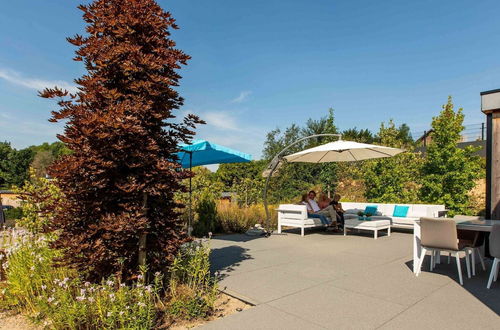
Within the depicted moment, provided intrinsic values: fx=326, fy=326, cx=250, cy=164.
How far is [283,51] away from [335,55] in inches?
80.4

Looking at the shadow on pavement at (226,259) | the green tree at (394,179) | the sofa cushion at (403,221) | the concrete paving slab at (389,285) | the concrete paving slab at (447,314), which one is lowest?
the shadow on pavement at (226,259)

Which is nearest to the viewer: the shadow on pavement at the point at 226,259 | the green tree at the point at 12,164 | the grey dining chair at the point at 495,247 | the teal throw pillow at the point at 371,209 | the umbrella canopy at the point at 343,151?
the grey dining chair at the point at 495,247

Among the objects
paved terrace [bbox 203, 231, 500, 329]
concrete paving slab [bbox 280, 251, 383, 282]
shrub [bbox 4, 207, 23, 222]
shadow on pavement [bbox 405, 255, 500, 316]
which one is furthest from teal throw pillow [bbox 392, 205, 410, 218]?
shrub [bbox 4, 207, 23, 222]

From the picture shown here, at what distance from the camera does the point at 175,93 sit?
3508 mm

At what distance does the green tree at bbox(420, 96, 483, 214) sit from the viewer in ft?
30.6

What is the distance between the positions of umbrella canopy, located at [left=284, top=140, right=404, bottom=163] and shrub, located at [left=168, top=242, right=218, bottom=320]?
180 inches

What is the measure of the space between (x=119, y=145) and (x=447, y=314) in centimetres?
344

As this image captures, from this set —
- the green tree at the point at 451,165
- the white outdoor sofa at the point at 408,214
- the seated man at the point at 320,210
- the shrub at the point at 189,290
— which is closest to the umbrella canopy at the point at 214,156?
the seated man at the point at 320,210

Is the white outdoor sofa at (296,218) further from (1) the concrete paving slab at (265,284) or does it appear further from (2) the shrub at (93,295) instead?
(2) the shrub at (93,295)

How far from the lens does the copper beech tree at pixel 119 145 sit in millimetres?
2998

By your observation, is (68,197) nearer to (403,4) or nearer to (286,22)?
(286,22)

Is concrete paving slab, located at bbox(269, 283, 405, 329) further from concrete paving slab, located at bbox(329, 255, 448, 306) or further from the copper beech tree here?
the copper beech tree

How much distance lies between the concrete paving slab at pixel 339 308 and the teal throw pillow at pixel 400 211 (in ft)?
19.4

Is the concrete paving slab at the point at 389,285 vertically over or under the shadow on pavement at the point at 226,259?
over
